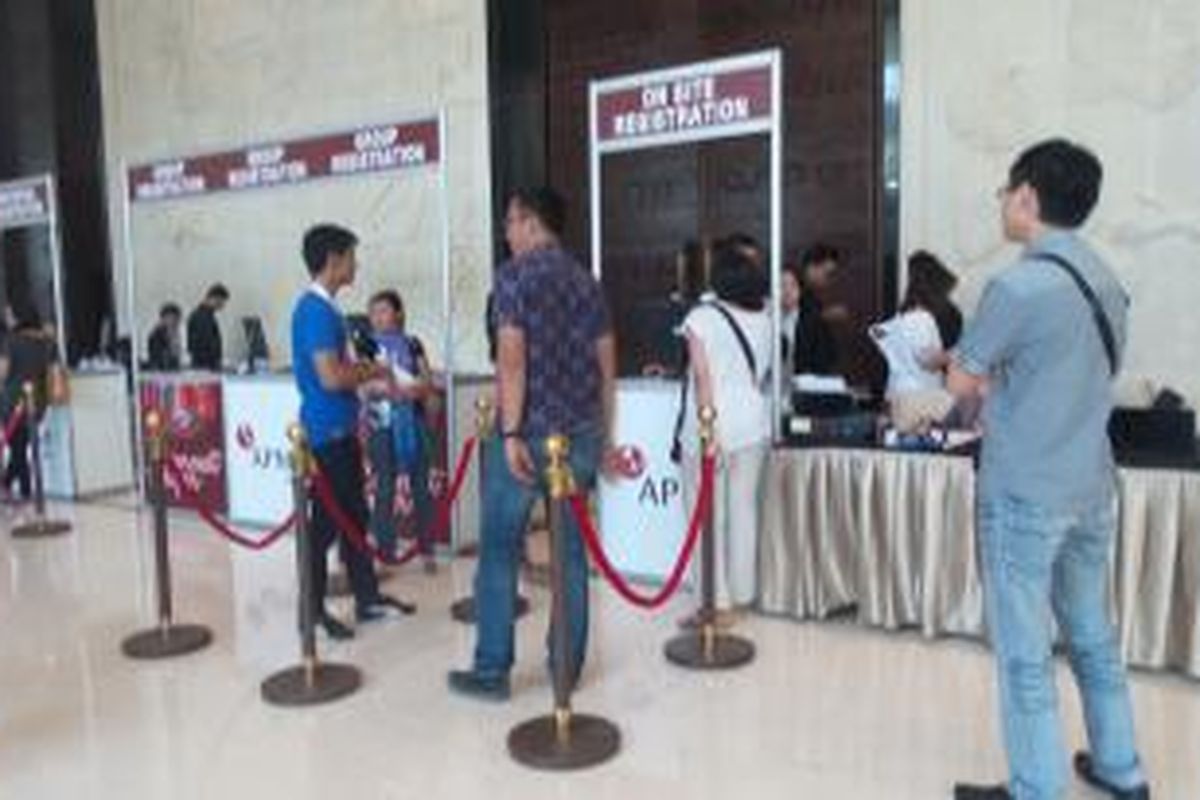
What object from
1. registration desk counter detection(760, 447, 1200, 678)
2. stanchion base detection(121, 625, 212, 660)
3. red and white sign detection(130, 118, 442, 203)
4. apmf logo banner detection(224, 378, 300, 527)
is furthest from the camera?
apmf logo banner detection(224, 378, 300, 527)

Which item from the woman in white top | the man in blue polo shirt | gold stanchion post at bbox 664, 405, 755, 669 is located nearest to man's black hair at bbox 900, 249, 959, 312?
the woman in white top

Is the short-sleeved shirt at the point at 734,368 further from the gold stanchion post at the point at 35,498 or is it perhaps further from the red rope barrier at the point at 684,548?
the gold stanchion post at the point at 35,498

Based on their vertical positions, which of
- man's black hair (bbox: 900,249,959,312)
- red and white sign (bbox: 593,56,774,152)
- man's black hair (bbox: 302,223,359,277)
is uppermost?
red and white sign (bbox: 593,56,774,152)

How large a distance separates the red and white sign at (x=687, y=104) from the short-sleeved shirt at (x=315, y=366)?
4.22 feet

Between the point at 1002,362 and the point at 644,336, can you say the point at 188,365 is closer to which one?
the point at 644,336

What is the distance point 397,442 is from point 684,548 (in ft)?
5.86

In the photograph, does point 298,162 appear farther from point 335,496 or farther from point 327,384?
point 335,496

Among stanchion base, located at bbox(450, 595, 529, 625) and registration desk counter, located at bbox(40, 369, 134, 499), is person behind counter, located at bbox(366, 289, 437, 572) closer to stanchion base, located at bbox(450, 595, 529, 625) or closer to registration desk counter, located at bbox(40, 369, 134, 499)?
stanchion base, located at bbox(450, 595, 529, 625)

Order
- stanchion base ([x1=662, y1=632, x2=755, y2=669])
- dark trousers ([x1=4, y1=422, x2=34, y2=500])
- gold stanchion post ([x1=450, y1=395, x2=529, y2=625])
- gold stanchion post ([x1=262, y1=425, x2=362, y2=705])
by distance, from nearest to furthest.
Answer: gold stanchion post ([x1=262, y1=425, x2=362, y2=705]) → stanchion base ([x1=662, y1=632, x2=755, y2=669]) → gold stanchion post ([x1=450, y1=395, x2=529, y2=625]) → dark trousers ([x1=4, y1=422, x2=34, y2=500])

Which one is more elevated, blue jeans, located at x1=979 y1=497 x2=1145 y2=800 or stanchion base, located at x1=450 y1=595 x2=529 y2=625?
blue jeans, located at x1=979 y1=497 x2=1145 y2=800

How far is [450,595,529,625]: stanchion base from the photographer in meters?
4.53

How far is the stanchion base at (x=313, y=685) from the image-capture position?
12.1ft

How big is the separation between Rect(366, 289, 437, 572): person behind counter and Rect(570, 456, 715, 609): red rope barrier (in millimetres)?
1483

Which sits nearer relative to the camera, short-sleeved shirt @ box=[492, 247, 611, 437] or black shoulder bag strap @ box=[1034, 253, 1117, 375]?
black shoulder bag strap @ box=[1034, 253, 1117, 375]
